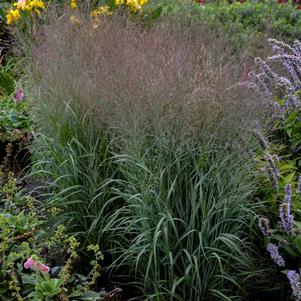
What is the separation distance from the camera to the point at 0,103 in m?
6.34

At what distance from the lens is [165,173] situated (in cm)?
346

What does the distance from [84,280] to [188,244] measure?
2.00 ft

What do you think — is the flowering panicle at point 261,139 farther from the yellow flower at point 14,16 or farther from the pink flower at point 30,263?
the yellow flower at point 14,16

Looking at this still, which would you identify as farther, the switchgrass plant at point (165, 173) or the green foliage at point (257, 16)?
the green foliage at point (257, 16)

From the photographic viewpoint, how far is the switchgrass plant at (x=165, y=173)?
3.34 metres

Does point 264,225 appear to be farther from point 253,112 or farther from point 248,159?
point 253,112

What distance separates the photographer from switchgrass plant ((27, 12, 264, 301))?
334cm

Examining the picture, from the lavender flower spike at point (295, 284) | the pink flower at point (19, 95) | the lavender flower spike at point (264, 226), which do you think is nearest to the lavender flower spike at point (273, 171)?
the lavender flower spike at point (264, 226)

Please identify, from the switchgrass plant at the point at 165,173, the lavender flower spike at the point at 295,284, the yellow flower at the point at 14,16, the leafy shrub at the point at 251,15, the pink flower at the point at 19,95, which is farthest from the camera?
the leafy shrub at the point at 251,15

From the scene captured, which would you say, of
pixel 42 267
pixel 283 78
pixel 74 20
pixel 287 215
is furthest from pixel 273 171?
pixel 74 20

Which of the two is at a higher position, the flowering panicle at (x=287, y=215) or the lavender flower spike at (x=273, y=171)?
the lavender flower spike at (x=273, y=171)

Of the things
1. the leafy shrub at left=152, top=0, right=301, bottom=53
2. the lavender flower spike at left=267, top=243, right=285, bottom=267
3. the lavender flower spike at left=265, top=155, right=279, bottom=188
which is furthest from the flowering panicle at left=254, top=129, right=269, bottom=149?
the leafy shrub at left=152, top=0, right=301, bottom=53

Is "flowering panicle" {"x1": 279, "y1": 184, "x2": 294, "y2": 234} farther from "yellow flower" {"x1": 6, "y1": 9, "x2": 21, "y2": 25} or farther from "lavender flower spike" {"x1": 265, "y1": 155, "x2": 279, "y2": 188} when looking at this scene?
"yellow flower" {"x1": 6, "y1": 9, "x2": 21, "y2": 25}

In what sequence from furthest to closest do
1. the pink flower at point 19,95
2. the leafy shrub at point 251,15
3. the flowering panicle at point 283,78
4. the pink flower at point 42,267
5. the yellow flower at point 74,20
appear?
the leafy shrub at point 251,15, the pink flower at point 19,95, the yellow flower at point 74,20, the flowering panicle at point 283,78, the pink flower at point 42,267
